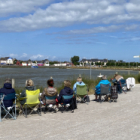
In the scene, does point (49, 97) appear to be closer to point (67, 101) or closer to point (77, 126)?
point (67, 101)

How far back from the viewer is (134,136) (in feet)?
16.1

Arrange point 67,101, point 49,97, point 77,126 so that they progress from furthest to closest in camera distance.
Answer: point 67,101 → point 49,97 → point 77,126

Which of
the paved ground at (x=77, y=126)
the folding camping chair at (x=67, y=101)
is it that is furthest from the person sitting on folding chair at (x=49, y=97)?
the paved ground at (x=77, y=126)

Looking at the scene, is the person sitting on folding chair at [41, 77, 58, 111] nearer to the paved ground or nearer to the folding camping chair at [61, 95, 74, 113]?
the folding camping chair at [61, 95, 74, 113]

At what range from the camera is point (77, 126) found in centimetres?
579

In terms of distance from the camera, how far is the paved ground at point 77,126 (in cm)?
491

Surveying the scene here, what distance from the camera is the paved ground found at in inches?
193

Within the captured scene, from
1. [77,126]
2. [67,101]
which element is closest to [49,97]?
[67,101]

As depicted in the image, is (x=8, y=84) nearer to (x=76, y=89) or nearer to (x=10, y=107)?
(x=10, y=107)

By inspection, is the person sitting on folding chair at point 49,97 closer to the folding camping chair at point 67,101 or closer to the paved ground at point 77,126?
the folding camping chair at point 67,101

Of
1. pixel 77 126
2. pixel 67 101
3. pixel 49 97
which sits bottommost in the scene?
pixel 77 126

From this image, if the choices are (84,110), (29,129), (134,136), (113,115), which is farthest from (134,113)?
(29,129)

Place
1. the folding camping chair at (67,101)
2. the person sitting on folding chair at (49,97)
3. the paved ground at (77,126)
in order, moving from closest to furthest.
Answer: the paved ground at (77,126) → the person sitting on folding chair at (49,97) → the folding camping chair at (67,101)

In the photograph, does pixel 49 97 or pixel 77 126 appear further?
pixel 49 97
